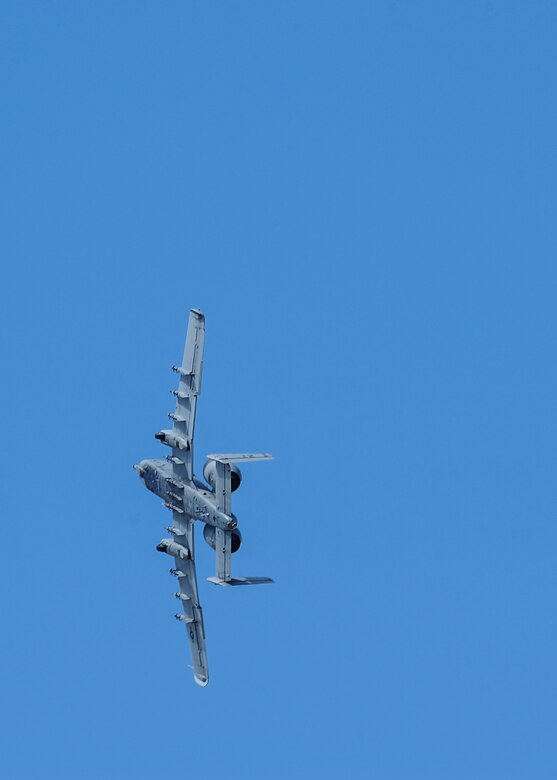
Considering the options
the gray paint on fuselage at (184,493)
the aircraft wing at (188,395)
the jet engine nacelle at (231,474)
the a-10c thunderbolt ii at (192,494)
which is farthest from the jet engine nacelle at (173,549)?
the jet engine nacelle at (231,474)

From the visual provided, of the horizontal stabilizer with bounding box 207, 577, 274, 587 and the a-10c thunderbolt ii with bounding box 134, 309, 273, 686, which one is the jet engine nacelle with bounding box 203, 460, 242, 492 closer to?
the a-10c thunderbolt ii with bounding box 134, 309, 273, 686

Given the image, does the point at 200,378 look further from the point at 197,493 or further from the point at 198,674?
the point at 198,674

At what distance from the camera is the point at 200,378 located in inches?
4545

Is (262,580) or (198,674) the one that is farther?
(198,674)

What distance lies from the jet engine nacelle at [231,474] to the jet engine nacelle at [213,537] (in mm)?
2307

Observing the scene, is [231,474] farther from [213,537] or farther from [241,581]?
[241,581]

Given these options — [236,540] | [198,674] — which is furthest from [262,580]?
[198,674]

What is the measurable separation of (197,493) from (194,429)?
3386 mm

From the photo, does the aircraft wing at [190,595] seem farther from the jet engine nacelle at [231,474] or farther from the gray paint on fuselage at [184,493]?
the jet engine nacelle at [231,474]

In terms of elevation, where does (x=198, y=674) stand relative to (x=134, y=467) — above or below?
below

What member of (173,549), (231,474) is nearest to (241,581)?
(231,474)

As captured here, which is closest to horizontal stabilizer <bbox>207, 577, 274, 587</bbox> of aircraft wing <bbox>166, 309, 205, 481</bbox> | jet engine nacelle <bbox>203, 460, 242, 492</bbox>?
jet engine nacelle <bbox>203, 460, 242, 492</bbox>

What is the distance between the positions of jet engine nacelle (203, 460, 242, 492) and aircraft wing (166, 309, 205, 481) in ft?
6.80

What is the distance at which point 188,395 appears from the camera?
380 feet
